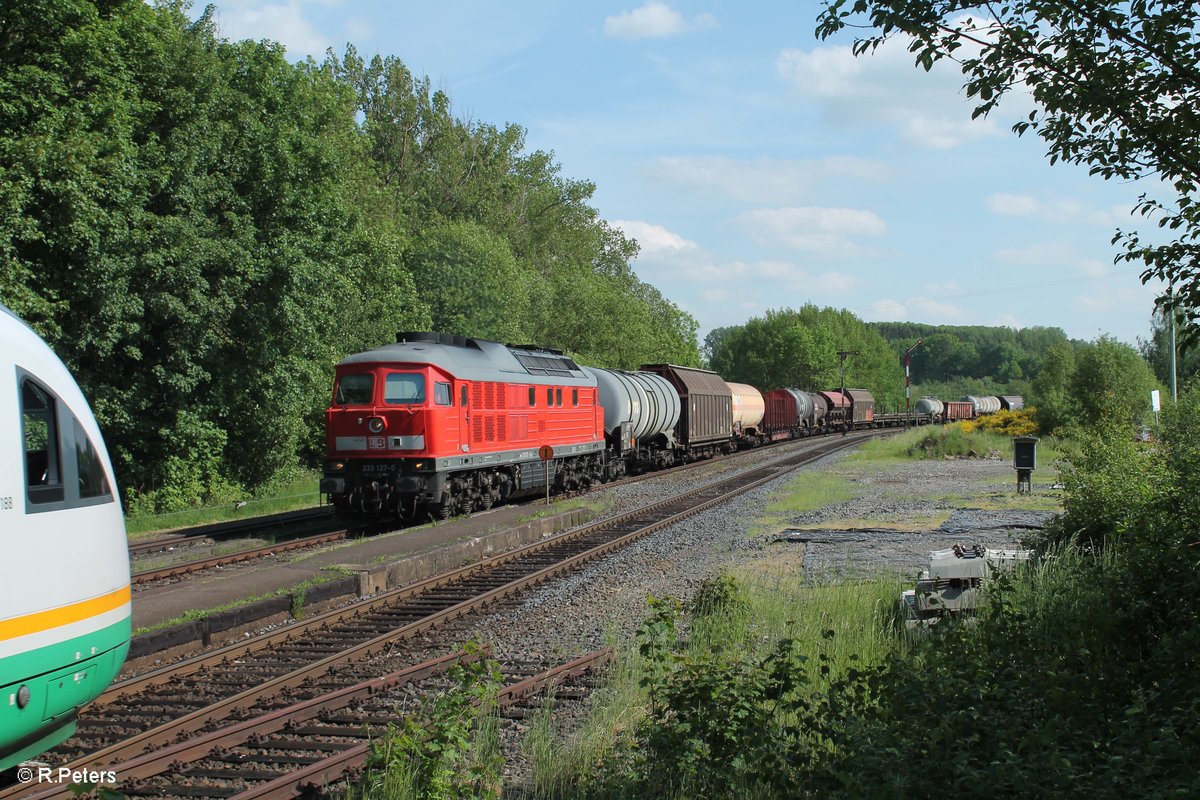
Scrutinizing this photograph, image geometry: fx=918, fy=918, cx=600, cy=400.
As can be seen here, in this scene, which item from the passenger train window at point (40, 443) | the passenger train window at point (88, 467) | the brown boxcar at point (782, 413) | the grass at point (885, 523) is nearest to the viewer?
the passenger train window at point (40, 443)

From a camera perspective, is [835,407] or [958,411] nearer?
[835,407]

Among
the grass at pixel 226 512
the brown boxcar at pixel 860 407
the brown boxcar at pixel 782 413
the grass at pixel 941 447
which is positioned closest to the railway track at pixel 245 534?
the grass at pixel 226 512

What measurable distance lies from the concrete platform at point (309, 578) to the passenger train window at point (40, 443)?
420 centimetres

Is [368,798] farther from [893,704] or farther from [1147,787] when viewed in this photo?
[1147,787]

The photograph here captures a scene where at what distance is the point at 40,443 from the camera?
5449 mm

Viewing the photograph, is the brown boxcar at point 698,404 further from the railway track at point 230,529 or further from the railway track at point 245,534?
the railway track at point 245,534

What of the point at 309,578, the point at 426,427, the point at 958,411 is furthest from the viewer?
the point at 958,411

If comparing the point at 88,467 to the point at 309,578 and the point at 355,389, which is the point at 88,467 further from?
the point at 355,389

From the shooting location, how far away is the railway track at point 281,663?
6.92 metres

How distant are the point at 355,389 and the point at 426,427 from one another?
1828mm

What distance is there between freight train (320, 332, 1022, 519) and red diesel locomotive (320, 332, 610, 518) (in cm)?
2

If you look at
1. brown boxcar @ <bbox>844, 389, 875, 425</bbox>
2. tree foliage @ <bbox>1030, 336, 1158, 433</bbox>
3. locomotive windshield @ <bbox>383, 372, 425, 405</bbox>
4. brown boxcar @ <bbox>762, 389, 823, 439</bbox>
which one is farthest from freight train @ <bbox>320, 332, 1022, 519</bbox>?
brown boxcar @ <bbox>844, 389, 875, 425</bbox>

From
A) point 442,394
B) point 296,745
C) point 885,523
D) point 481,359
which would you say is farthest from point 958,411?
point 296,745

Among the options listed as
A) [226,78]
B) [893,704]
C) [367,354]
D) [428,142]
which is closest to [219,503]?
[367,354]
